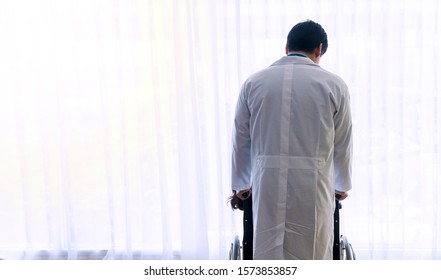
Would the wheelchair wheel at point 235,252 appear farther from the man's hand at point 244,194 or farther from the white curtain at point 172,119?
the white curtain at point 172,119

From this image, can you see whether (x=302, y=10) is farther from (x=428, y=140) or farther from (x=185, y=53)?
(x=428, y=140)

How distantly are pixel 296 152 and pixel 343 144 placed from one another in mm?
204

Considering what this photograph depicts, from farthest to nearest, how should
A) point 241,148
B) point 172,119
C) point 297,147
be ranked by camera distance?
point 172,119, point 241,148, point 297,147

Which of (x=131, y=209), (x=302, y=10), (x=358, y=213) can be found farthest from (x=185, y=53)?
(x=358, y=213)

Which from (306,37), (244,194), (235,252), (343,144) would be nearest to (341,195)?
(343,144)

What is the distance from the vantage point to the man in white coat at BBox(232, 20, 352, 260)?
1527mm

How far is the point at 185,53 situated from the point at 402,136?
129 centimetres

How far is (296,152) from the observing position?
5.01 feet

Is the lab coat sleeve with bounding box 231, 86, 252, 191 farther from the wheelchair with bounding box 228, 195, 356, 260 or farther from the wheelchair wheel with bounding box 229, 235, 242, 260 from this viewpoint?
the wheelchair wheel with bounding box 229, 235, 242, 260

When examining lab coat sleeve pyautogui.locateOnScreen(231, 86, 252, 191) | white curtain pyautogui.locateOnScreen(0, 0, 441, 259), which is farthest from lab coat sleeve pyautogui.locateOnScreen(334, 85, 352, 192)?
white curtain pyautogui.locateOnScreen(0, 0, 441, 259)

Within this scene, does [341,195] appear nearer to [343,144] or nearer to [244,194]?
[343,144]

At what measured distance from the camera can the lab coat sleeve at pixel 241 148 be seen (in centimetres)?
163

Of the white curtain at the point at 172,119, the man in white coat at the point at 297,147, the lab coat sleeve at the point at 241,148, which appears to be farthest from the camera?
the white curtain at the point at 172,119

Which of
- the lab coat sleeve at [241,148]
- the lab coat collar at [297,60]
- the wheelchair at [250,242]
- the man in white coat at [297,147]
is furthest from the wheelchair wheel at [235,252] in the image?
the lab coat collar at [297,60]
